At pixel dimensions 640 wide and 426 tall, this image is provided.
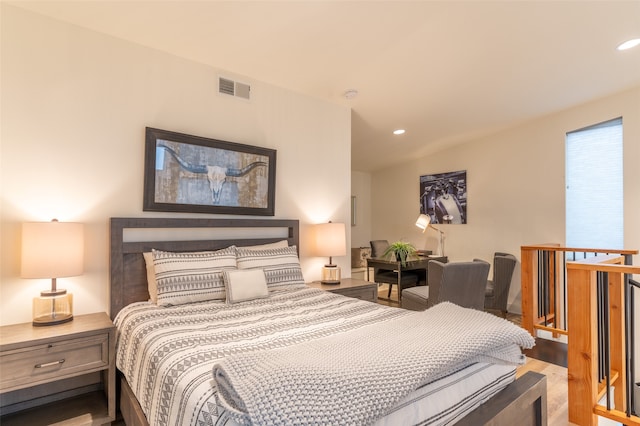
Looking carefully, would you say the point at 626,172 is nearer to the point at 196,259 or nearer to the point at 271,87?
the point at 271,87

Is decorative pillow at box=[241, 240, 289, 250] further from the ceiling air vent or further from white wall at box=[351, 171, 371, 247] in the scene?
white wall at box=[351, 171, 371, 247]

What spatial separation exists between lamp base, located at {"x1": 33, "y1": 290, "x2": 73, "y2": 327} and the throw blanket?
4.88ft

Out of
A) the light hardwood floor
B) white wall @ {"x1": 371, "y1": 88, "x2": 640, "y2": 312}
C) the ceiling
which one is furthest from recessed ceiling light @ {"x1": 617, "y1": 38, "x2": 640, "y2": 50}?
the light hardwood floor

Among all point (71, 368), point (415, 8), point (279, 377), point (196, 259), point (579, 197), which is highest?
point (415, 8)

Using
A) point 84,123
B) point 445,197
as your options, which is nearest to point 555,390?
point 445,197

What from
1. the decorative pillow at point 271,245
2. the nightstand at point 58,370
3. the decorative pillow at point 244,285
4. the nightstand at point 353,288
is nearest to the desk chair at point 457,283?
the nightstand at point 353,288

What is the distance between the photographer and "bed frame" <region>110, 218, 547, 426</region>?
1.45 metres

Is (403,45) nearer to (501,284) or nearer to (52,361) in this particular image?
(52,361)

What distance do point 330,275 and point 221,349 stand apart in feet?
6.61

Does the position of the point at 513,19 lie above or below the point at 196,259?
above

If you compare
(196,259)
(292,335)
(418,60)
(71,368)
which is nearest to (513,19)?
(418,60)

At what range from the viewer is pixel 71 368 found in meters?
1.87

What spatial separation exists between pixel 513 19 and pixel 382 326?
101 inches

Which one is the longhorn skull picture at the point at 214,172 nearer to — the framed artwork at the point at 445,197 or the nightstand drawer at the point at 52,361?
the nightstand drawer at the point at 52,361
